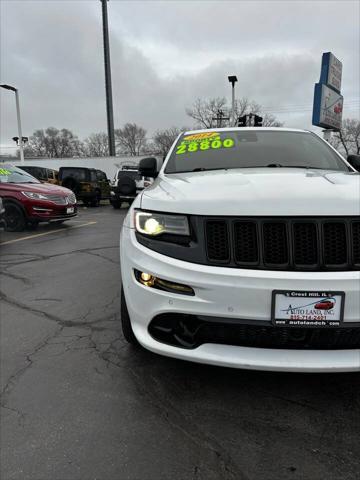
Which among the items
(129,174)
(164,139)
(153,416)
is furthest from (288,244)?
(164,139)

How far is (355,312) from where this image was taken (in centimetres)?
179

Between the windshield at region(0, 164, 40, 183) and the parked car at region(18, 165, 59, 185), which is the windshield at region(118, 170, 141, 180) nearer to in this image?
the parked car at region(18, 165, 59, 185)

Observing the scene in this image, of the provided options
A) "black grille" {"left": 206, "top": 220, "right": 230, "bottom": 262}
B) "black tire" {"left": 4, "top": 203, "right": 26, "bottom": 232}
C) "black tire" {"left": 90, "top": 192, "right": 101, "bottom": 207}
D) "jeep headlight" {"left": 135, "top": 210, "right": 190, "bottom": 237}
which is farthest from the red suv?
"black tire" {"left": 90, "top": 192, "right": 101, "bottom": 207}

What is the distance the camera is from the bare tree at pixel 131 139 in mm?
72875

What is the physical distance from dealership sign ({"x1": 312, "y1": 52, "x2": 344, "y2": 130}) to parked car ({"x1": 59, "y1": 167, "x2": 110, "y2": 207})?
1010 centimetres

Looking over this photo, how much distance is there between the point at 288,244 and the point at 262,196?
30cm

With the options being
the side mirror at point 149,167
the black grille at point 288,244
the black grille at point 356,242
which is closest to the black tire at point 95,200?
the side mirror at point 149,167

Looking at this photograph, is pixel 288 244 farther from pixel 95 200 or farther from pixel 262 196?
pixel 95 200

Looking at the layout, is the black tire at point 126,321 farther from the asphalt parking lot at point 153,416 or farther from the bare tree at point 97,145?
the bare tree at point 97,145

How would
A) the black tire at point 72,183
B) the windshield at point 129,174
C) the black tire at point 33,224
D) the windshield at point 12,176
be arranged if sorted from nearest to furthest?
the black tire at point 33,224 → the windshield at point 12,176 → the black tire at point 72,183 → the windshield at point 129,174

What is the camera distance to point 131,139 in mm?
72875

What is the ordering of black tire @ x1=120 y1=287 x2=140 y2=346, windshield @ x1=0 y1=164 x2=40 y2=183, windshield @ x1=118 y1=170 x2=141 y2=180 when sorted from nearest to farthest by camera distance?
black tire @ x1=120 y1=287 x2=140 y2=346, windshield @ x1=0 y1=164 x2=40 y2=183, windshield @ x1=118 y1=170 x2=141 y2=180

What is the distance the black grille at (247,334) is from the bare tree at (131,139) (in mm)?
73036

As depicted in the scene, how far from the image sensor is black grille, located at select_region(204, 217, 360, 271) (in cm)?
Answer: 186
